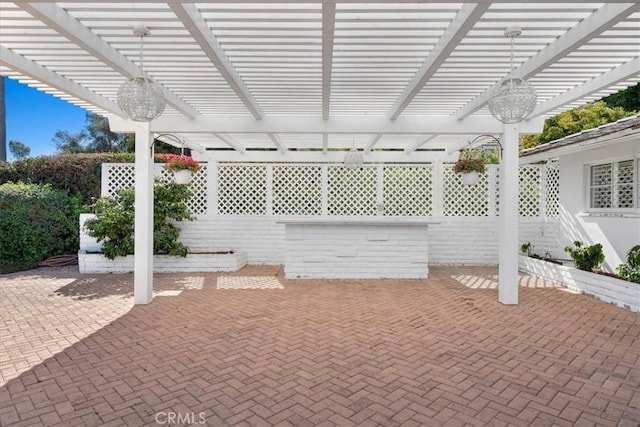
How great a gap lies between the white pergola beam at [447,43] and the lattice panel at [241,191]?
5.51 m

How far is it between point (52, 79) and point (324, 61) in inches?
141

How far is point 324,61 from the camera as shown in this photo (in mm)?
4215

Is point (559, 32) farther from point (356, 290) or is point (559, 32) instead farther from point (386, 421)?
point (356, 290)

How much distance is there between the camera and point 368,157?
10594 millimetres

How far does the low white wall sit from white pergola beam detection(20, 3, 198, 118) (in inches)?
216

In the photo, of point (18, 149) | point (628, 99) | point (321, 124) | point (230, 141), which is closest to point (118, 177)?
point (230, 141)

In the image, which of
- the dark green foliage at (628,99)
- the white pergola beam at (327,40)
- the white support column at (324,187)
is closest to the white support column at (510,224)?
the white pergola beam at (327,40)

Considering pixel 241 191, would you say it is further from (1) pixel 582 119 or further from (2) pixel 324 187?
(1) pixel 582 119

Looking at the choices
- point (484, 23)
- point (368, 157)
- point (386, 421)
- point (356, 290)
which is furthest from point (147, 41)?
point (368, 157)

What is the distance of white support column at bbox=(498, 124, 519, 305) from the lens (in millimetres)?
5863

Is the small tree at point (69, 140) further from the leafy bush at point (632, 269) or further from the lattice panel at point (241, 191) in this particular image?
the leafy bush at point (632, 269)

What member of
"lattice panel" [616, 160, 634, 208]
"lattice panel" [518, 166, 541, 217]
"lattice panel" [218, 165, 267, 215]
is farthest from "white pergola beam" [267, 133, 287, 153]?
"lattice panel" [616, 160, 634, 208]

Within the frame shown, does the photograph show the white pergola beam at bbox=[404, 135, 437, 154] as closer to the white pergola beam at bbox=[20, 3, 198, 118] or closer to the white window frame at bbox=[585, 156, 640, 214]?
the white window frame at bbox=[585, 156, 640, 214]

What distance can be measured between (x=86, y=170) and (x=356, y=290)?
8243mm
